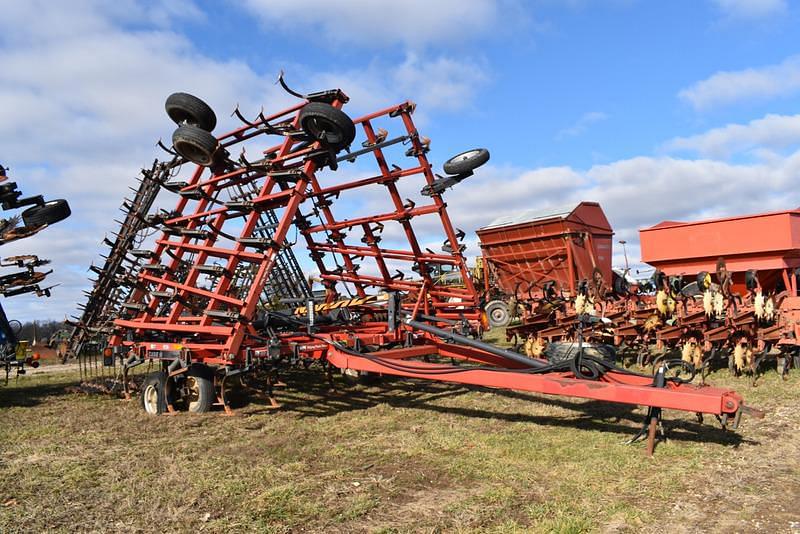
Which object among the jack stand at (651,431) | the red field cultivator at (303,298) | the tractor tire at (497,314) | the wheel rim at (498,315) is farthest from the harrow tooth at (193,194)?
the jack stand at (651,431)

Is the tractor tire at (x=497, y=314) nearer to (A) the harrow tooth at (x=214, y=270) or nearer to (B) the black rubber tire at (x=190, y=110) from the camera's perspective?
(A) the harrow tooth at (x=214, y=270)

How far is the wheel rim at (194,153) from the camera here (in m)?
7.43

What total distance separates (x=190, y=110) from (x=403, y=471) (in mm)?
6032

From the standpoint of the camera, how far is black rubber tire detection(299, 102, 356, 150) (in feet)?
22.3

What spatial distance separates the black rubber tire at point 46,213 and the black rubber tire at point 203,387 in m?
4.04

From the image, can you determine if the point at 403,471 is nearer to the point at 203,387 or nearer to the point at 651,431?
the point at 651,431

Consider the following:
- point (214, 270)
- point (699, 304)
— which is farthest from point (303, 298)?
point (699, 304)

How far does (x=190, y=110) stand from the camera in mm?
8086

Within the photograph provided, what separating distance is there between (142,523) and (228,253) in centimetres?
378

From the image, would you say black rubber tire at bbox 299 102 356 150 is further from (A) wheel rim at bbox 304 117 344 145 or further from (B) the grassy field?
(B) the grassy field

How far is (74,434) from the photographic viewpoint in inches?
241

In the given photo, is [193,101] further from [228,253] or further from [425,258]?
[425,258]

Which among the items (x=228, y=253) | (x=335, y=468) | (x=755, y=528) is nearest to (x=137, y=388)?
(x=228, y=253)

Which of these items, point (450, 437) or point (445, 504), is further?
point (450, 437)
